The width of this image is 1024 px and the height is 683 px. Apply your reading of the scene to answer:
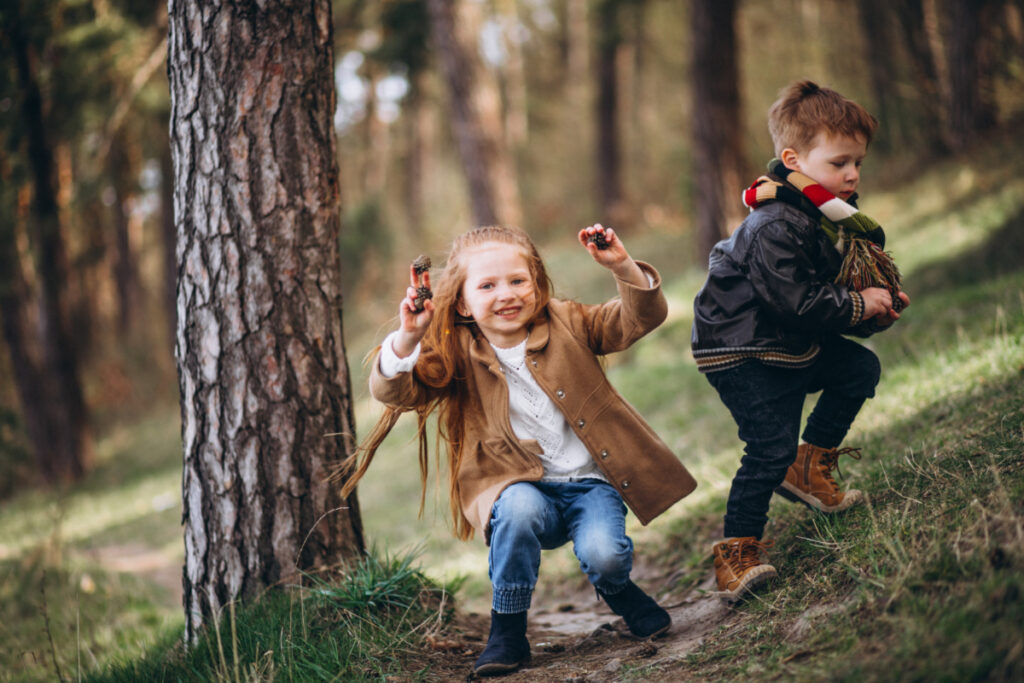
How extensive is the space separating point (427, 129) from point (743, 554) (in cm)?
2168

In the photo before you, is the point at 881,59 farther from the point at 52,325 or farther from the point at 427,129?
the point at 427,129

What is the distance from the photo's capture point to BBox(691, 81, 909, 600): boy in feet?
9.29

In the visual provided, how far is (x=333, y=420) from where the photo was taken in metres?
3.34

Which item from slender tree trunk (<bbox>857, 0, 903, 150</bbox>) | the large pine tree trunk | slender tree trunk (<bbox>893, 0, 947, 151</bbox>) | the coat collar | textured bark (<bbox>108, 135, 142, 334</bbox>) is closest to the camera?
the coat collar

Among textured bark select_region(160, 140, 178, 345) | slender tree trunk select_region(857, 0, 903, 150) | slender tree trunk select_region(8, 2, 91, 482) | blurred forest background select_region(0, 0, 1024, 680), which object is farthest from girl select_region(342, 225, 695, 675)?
textured bark select_region(160, 140, 178, 345)

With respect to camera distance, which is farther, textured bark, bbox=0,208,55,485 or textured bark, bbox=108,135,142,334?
textured bark, bbox=108,135,142,334

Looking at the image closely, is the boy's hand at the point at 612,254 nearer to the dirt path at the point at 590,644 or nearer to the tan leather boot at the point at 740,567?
the tan leather boot at the point at 740,567

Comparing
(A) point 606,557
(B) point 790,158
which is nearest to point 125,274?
(A) point 606,557

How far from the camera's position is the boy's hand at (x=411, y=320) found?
2.78m

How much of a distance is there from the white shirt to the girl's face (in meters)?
0.11

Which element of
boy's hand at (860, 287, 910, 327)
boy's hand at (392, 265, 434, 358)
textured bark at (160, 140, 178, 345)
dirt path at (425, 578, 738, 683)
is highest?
textured bark at (160, 140, 178, 345)

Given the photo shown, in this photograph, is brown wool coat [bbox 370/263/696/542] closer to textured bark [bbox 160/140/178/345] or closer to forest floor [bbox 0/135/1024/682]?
forest floor [bbox 0/135/1024/682]

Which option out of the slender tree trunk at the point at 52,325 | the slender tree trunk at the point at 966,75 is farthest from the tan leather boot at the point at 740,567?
the slender tree trunk at the point at 52,325

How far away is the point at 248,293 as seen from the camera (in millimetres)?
3184
